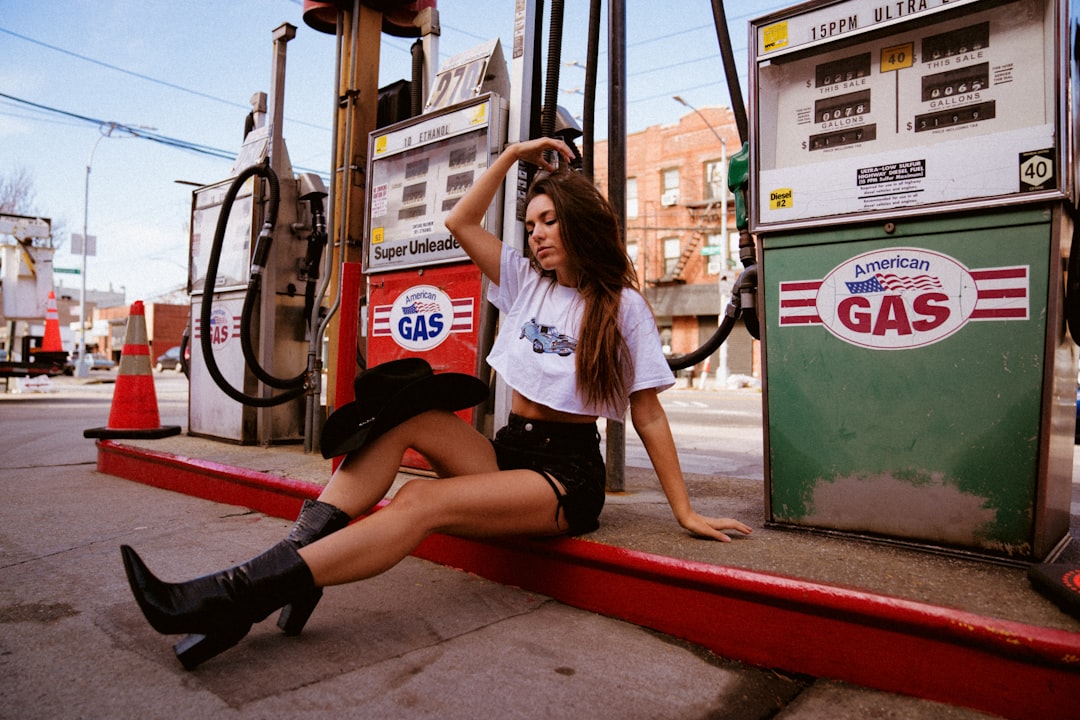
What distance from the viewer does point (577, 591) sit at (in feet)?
7.63

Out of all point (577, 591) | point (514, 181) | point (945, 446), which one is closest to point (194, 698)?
point (577, 591)

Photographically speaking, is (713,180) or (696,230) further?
(696,230)

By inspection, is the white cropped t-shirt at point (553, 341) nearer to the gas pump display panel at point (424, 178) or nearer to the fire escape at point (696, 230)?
the gas pump display panel at point (424, 178)

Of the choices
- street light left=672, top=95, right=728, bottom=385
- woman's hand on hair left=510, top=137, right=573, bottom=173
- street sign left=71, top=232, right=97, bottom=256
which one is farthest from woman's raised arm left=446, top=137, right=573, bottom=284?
street sign left=71, top=232, right=97, bottom=256

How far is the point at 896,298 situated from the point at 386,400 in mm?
1541

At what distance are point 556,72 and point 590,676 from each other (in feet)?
8.39

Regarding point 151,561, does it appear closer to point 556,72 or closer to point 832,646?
point 832,646

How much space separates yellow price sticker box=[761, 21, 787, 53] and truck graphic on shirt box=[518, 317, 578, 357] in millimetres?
1160

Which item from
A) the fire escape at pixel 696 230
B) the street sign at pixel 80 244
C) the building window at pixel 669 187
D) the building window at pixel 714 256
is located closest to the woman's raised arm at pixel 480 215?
the building window at pixel 714 256

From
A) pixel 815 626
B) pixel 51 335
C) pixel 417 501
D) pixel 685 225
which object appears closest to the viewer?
pixel 815 626

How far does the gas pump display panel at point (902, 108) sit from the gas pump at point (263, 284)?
3337 mm

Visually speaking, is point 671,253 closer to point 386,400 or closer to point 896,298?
point 896,298

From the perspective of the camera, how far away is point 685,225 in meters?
25.3

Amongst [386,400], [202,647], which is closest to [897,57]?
[386,400]
